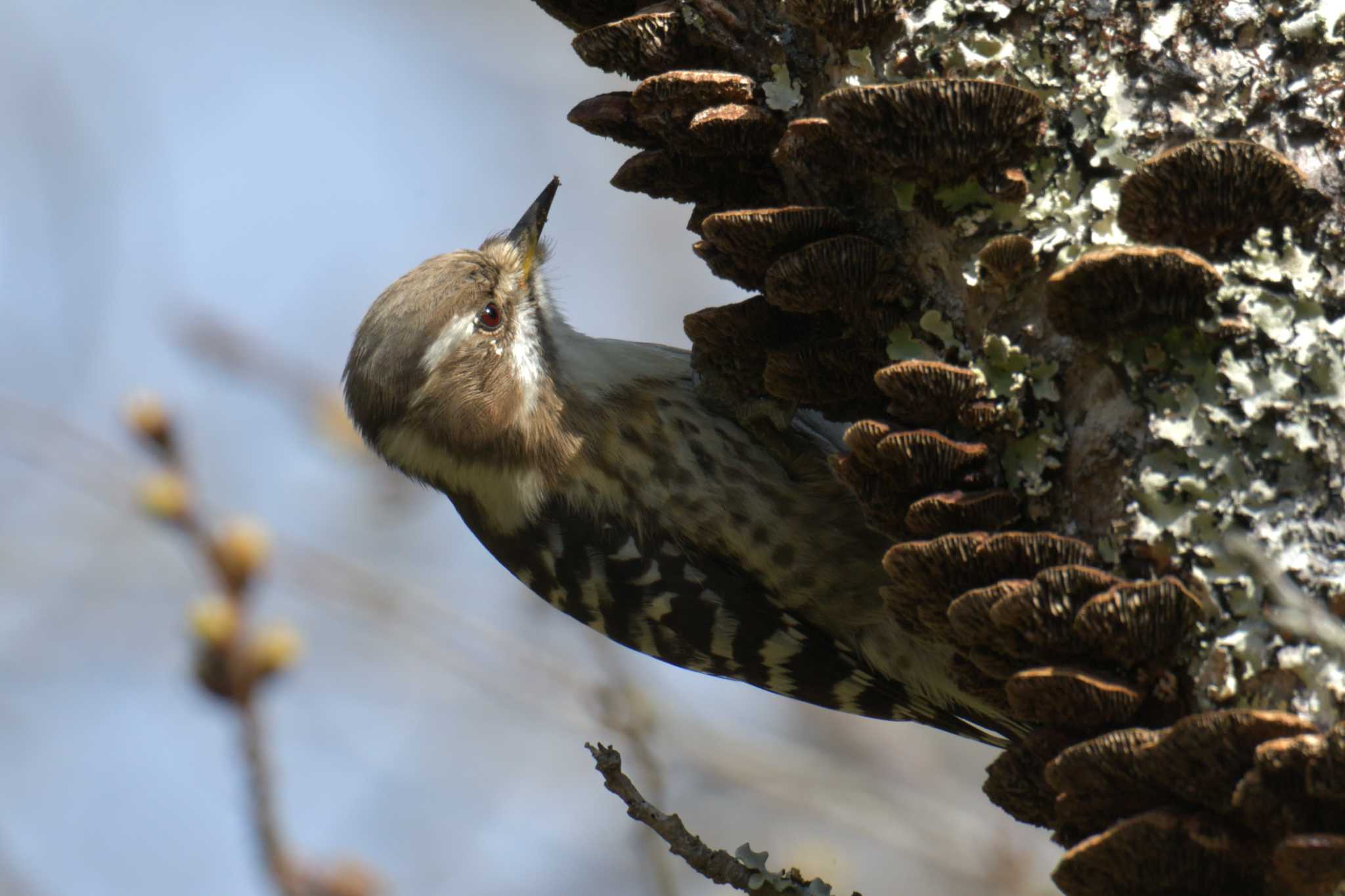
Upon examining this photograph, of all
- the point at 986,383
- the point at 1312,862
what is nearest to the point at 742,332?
the point at 986,383

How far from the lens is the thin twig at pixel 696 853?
2.24 meters

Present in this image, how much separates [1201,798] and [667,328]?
730 centimetres

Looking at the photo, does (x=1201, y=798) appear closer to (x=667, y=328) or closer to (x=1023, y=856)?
(x=1023, y=856)

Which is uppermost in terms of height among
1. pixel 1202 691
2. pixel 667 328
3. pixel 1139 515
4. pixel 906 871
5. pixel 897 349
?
pixel 667 328

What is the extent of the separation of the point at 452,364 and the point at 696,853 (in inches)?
63.9

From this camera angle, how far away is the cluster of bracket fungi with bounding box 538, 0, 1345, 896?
1667 millimetres

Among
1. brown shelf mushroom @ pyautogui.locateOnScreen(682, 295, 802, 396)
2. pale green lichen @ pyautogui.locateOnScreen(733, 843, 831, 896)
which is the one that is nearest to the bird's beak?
brown shelf mushroom @ pyautogui.locateOnScreen(682, 295, 802, 396)

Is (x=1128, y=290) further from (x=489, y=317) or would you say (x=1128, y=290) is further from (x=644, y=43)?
(x=489, y=317)

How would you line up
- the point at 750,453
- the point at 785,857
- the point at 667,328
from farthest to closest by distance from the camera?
1. the point at 667,328
2. the point at 785,857
3. the point at 750,453

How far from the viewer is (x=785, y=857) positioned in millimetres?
5164

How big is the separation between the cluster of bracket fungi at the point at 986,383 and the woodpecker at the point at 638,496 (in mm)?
821

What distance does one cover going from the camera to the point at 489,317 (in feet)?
11.8

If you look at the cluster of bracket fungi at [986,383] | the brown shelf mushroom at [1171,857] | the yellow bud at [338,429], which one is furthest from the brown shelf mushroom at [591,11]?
the yellow bud at [338,429]

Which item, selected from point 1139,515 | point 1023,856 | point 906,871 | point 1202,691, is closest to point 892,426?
point 1139,515
